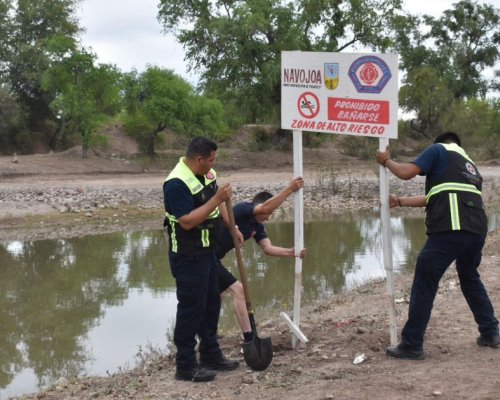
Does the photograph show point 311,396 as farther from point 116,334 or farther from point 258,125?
point 258,125

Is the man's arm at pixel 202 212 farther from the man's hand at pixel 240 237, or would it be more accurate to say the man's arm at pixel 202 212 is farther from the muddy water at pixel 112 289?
the muddy water at pixel 112 289

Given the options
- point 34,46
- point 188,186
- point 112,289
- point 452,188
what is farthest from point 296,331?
point 34,46

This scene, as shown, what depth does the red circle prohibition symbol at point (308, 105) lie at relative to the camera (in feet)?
21.0

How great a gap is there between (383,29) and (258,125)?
10.00m

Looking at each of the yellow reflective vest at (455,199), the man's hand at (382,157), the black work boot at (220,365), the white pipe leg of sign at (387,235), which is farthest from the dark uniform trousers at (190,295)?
the yellow reflective vest at (455,199)

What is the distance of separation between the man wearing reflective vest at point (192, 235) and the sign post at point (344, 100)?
3.35 ft

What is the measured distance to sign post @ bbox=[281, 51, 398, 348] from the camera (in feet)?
20.2

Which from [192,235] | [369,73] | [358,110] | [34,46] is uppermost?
[34,46]

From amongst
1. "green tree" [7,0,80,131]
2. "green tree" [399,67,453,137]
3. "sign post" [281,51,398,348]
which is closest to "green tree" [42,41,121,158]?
"green tree" [7,0,80,131]

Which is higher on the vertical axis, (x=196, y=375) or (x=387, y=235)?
(x=387, y=235)

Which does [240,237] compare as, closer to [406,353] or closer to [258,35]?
[406,353]

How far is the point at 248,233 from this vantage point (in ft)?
23.1

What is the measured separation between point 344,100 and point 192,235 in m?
1.80

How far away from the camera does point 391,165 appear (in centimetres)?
588
